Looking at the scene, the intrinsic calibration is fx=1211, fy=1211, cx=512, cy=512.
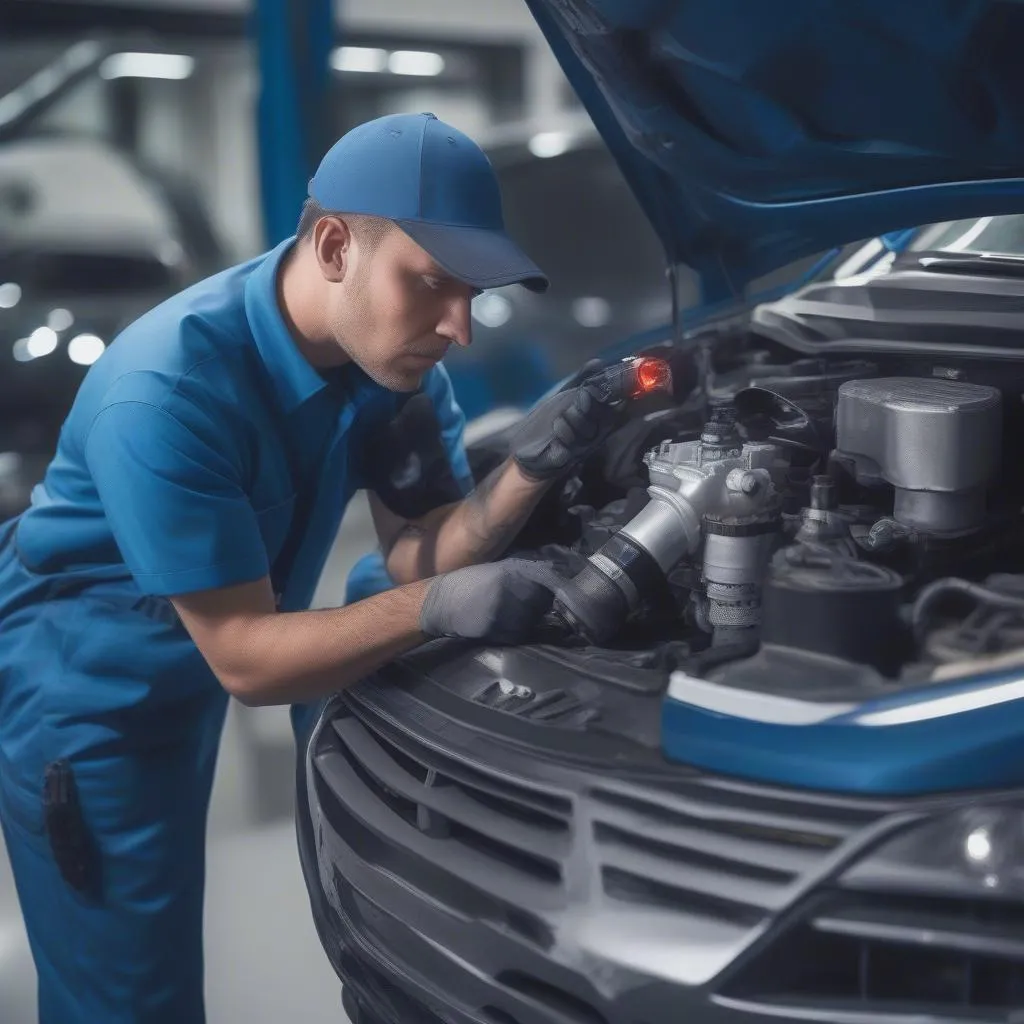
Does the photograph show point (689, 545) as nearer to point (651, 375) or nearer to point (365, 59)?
point (651, 375)

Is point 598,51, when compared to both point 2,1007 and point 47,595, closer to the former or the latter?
point 47,595

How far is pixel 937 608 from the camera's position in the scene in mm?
1035

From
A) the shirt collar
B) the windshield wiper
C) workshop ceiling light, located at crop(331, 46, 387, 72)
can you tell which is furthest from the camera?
workshop ceiling light, located at crop(331, 46, 387, 72)

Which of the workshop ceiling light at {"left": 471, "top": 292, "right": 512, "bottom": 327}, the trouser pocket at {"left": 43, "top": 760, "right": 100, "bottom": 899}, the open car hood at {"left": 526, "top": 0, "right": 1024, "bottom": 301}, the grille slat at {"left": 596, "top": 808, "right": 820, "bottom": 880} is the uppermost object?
the open car hood at {"left": 526, "top": 0, "right": 1024, "bottom": 301}

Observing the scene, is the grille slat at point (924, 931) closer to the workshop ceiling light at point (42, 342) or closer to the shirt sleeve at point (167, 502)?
the shirt sleeve at point (167, 502)

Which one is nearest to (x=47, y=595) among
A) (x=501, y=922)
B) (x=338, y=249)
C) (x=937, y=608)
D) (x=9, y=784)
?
(x=9, y=784)

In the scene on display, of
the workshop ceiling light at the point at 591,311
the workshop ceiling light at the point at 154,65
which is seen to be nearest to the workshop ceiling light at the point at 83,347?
the workshop ceiling light at the point at 591,311

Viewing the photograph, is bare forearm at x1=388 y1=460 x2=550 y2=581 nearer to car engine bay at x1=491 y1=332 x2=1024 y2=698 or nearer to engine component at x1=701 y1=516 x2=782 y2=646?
car engine bay at x1=491 y1=332 x2=1024 y2=698

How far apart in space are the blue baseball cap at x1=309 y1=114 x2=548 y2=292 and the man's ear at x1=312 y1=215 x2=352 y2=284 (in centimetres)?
2

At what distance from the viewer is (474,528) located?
1.48 m

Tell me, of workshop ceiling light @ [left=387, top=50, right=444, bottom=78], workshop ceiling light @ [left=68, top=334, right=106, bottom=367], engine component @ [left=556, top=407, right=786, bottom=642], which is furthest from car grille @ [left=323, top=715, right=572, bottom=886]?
workshop ceiling light @ [left=387, top=50, right=444, bottom=78]

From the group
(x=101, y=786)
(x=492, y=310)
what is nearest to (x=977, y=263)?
(x=101, y=786)

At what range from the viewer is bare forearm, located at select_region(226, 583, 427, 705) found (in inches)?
47.1

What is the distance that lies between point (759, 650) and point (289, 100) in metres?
1.33
